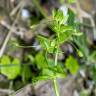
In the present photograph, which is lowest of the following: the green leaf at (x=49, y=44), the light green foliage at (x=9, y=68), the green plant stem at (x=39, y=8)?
the light green foliage at (x=9, y=68)

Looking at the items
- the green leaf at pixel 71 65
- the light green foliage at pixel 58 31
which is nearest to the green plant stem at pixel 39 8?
the green leaf at pixel 71 65

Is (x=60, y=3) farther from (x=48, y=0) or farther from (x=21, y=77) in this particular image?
(x=21, y=77)

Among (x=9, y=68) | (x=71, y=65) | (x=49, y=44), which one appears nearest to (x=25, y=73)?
(x=9, y=68)

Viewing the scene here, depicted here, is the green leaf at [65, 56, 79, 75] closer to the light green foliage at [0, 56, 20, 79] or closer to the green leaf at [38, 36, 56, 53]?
the light green foliage at [0, 56, 20, 79]

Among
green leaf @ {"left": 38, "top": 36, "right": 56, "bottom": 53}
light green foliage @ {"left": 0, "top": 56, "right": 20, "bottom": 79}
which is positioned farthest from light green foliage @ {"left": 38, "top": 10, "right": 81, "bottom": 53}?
light green foliage @ {"left": 0, "top": 56, "right": 20, "bottom": 79}

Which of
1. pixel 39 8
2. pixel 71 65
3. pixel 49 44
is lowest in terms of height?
pixel 71 65

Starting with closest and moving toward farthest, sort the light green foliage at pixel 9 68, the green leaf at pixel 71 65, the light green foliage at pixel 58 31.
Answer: the light green foliage at pixel 58 31, the light green foliage at pixel 9 68, the green leaf at pixel 71 65

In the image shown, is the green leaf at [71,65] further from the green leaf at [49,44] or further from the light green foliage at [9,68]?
the green leaf at [49,44]

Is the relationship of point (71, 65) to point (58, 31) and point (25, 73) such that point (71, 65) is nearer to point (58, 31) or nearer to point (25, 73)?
point (25, 73)
